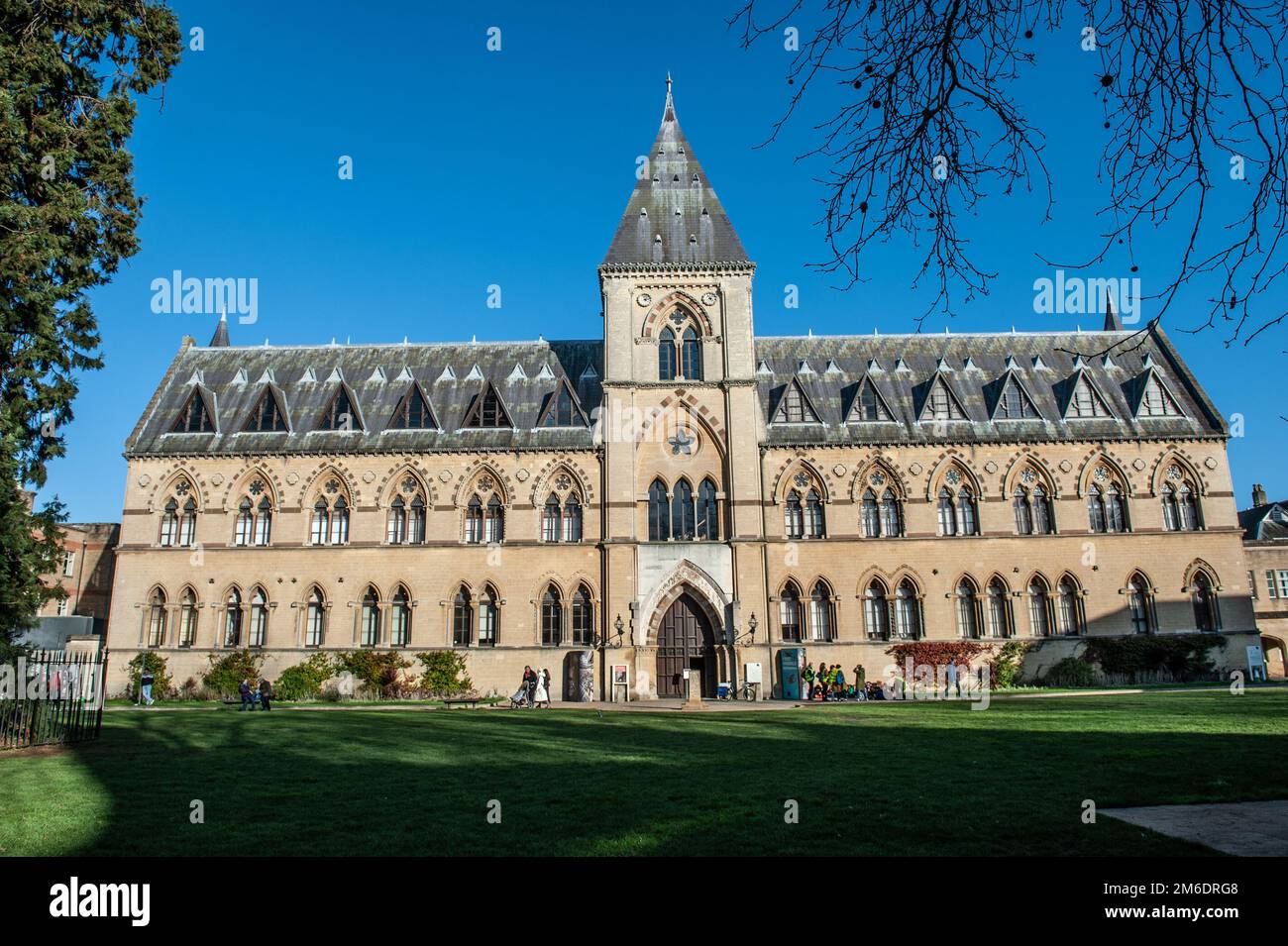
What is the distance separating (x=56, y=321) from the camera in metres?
17.7

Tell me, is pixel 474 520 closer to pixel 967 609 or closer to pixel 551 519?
pixel 551 519

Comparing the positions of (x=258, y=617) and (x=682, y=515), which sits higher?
(x=682, y=515)

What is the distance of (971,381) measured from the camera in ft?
136

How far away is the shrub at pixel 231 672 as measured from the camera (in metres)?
37.3

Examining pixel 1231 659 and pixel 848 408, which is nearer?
pixel 1231 659

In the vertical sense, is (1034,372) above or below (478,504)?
above

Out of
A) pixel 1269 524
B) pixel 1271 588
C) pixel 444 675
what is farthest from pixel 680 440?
pixel 1269 524

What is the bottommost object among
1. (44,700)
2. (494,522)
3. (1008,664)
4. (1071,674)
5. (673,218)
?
(1071,674)

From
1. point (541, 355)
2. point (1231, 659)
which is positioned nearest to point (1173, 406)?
point (1231, 659)

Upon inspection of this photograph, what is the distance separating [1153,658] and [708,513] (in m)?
19.7

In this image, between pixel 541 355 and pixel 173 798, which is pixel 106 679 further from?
pixel 173 798

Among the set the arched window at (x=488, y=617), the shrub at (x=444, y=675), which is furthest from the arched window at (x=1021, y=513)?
the shrub at (x=444, y=675)

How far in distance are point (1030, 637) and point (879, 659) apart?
6.54 meters
